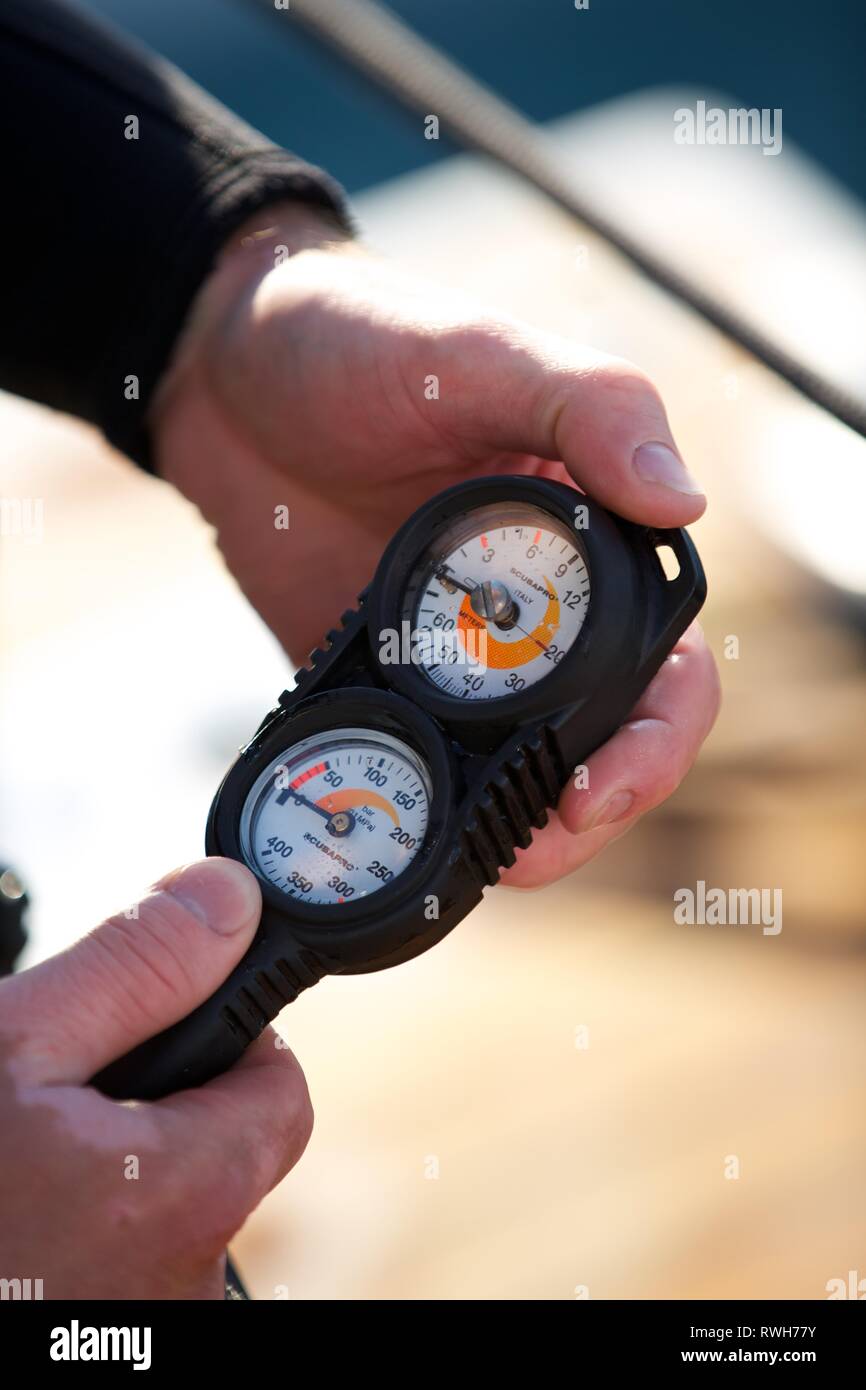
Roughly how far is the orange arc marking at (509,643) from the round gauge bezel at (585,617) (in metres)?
0.05

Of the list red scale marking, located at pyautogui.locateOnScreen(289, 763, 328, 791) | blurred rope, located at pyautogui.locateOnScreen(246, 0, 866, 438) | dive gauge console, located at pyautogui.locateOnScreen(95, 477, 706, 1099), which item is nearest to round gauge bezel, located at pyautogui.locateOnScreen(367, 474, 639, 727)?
dive gauge console, located at pyautogui.locateOnScreen(95, 477, 706, 1099)

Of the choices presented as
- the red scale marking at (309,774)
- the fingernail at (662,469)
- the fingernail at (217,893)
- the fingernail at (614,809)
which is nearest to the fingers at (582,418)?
the fingernail at (662,469)

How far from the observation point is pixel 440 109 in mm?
1494

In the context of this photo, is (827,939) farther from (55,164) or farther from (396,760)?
(55,164)

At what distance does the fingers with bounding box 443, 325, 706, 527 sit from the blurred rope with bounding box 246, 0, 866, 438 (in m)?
0.11

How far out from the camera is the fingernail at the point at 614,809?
4.43 ft

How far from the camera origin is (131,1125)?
1105 mm

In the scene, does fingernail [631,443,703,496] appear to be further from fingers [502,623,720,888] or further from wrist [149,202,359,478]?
wrist [149,202,359,478]

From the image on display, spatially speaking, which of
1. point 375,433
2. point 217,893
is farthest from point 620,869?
point 217,893

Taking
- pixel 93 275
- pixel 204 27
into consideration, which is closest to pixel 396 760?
pixel 93 275

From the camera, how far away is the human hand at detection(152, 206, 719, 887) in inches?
53.8

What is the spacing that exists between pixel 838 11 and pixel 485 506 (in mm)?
7827

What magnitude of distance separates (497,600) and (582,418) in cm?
19

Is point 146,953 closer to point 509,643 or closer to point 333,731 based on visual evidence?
point 333,731
